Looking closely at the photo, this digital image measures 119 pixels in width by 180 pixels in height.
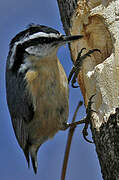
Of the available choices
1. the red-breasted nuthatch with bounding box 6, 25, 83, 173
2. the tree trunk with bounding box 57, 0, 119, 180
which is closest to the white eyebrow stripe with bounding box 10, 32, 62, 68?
the red-breasted nuthatch with bounding box 6, 25, 83, 173

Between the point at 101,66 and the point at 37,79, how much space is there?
547 millimetres

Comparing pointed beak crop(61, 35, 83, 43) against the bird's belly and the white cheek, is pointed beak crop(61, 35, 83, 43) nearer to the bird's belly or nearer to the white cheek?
the white cheek

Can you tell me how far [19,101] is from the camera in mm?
2158

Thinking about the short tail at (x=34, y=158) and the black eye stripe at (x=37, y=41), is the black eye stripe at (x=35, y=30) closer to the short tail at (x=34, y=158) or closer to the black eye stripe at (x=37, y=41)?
the black eye stripe at (x=37, y=41)

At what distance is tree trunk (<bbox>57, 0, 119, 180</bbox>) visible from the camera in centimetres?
148

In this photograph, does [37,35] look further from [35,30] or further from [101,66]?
[101,66]

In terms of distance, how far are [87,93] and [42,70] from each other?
374mm

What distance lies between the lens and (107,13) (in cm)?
169

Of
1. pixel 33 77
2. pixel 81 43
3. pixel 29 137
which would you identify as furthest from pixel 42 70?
pixel 29 137

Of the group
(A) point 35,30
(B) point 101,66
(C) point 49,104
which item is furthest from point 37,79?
(B) point 101,66

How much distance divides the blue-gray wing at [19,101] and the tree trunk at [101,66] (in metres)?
0.40

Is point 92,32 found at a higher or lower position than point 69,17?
lower

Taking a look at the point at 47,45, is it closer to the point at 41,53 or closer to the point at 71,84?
the point at 41,53

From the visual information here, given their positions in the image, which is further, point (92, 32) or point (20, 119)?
point (20, 119)
